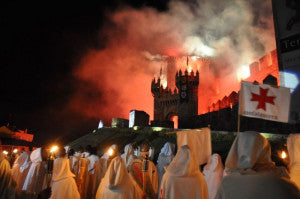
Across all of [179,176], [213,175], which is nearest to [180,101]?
[213,175]

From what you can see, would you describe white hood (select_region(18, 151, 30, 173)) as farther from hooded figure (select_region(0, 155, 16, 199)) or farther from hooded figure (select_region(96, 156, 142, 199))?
hooded figure (select_region(0, 155, 16, 199))

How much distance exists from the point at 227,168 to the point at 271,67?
38018mm

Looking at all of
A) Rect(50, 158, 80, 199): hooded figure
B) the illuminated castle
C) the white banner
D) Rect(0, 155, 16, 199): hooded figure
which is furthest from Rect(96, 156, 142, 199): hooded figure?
the illuminated castle

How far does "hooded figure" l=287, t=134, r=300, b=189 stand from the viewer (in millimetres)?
4625

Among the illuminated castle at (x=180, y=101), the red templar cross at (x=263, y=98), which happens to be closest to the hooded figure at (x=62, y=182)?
the red templar cross at (x=263, y=98)

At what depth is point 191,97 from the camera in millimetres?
50656

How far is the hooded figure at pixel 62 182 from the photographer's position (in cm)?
582

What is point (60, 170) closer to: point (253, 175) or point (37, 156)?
point (37, 156)

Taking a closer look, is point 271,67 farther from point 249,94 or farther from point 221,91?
point 249,94

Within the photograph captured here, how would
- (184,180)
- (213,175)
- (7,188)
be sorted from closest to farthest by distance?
(7,188), (184,180), (213,175)

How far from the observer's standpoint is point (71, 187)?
600 cm

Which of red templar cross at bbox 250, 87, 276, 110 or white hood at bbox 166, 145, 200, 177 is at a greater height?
red templar cross at bbox 250, 87, 276, 110

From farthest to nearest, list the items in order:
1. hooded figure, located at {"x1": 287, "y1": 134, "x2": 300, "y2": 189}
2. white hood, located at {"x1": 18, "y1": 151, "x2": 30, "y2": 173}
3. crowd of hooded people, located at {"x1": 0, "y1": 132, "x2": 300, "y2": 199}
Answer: white hood, located at {"x1": 18, "y1": 151, "x2": 30, "y2": 173}, hooded figure, located at {"x1": 287, "y1": 134, "x2": 300, "y2": 189}, crowd of hooded people, located at {"x1": 0, "y1": 132, "x2": 300, "y2": 199}

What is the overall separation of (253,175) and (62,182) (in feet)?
16.4
